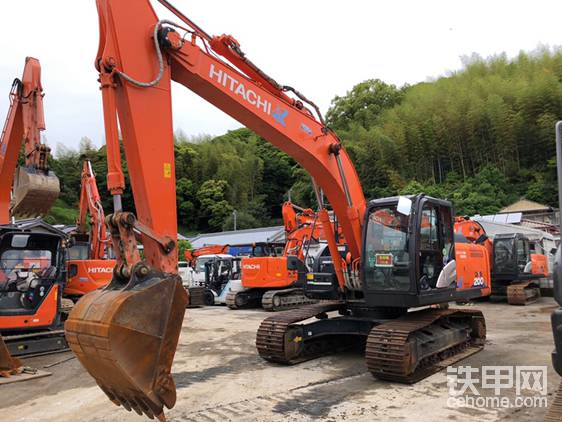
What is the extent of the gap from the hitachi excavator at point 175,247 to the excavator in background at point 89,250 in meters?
4.54

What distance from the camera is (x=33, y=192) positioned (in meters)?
7.65

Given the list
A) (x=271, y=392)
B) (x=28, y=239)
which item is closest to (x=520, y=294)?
(x=271, y=392)

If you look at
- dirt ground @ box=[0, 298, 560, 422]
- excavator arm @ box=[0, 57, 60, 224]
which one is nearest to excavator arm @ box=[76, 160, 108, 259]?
excavator arm @ box=[0, 57, 60, 224]

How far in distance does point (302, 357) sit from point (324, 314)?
78 centimetres

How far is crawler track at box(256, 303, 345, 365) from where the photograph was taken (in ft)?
22.1

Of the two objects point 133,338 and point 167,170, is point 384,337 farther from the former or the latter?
point 133,338

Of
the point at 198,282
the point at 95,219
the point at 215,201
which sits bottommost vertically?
the point at 198,282

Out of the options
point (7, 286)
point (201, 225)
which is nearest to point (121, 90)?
point (7, 286)

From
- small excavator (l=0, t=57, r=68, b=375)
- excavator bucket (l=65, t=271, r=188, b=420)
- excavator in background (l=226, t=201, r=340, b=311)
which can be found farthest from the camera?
excavator in background (l=226, t=201, r=340, b=311)

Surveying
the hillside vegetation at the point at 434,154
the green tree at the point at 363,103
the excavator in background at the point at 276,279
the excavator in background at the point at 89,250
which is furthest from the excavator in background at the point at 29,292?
the green tree at the point at 363,103

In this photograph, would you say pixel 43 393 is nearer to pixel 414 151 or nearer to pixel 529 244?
pixel 529 244

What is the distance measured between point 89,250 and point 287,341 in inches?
282

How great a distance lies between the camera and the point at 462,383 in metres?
5.80

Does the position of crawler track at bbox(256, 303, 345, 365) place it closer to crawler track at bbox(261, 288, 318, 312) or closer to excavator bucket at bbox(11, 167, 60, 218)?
excavator bucket at bbox(11, 167, 60, 218)
